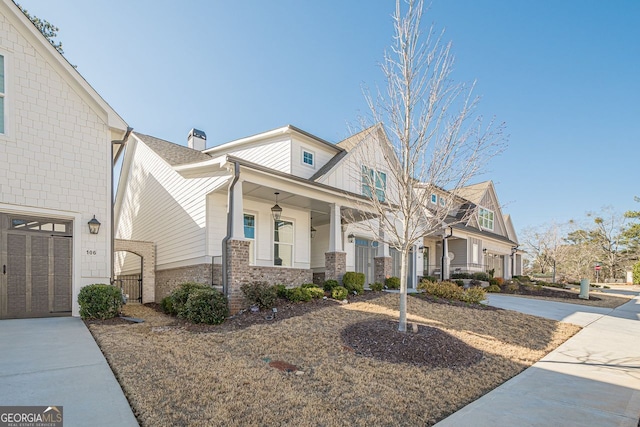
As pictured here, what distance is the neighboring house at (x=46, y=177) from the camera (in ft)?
27.4

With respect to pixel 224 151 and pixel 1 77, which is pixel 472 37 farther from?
pixel 1 77

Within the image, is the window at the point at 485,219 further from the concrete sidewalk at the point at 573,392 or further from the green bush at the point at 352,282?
the concrete sidewalk at the point at 573,392

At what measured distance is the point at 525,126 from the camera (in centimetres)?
1403

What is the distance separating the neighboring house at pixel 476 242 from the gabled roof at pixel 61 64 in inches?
627

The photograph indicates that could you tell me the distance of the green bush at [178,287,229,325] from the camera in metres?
8.32

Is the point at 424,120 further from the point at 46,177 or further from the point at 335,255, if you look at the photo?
the point at 46,177

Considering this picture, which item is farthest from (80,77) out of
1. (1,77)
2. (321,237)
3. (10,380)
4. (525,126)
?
(525,126)

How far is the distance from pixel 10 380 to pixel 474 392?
5900 millimetres

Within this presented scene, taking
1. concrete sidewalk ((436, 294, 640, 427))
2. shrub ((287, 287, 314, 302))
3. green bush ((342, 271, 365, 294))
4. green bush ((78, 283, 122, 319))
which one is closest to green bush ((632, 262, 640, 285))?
concrete sidewalk ((436, 294, 640, 427))

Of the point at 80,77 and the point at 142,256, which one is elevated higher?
the point at 80,77

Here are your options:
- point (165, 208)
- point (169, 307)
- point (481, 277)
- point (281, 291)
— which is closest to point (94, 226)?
point (169, 307)

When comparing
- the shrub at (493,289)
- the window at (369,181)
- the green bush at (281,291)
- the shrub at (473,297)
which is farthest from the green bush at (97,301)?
the shrub at (493,289)

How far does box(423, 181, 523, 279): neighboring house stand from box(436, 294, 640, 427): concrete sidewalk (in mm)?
12377

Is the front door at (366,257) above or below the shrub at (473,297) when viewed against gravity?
above
